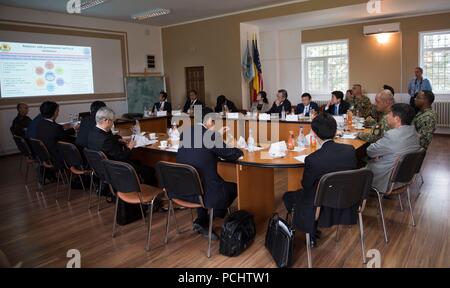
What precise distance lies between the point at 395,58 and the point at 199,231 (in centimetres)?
746

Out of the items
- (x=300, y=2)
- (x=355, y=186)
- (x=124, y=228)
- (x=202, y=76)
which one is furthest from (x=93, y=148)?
(x=202, y=76)

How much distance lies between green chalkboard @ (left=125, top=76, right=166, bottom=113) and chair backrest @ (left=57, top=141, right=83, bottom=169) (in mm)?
5597

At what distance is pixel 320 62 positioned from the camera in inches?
391

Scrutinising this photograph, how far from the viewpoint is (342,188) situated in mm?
2410

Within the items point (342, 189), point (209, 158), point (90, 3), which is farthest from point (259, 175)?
point (90, 3)

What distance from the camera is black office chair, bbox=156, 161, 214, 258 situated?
2.78 m

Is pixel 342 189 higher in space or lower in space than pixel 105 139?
lower

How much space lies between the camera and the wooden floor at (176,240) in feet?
9.38

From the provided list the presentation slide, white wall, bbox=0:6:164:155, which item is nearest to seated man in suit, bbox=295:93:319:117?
white wall, bbox=0:6:164:155

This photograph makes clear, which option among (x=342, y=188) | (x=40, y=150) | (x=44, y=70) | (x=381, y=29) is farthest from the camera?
(x=381, y=29)

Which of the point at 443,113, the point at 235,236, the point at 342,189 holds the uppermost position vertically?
the point at 443,113

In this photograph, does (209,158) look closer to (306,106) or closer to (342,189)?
(342,189)

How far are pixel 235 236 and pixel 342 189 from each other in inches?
38.1

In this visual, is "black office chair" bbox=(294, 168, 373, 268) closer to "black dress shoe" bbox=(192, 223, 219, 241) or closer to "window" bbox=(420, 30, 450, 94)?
"black dress shoe" bbox=(192, 223, 219, 241)
